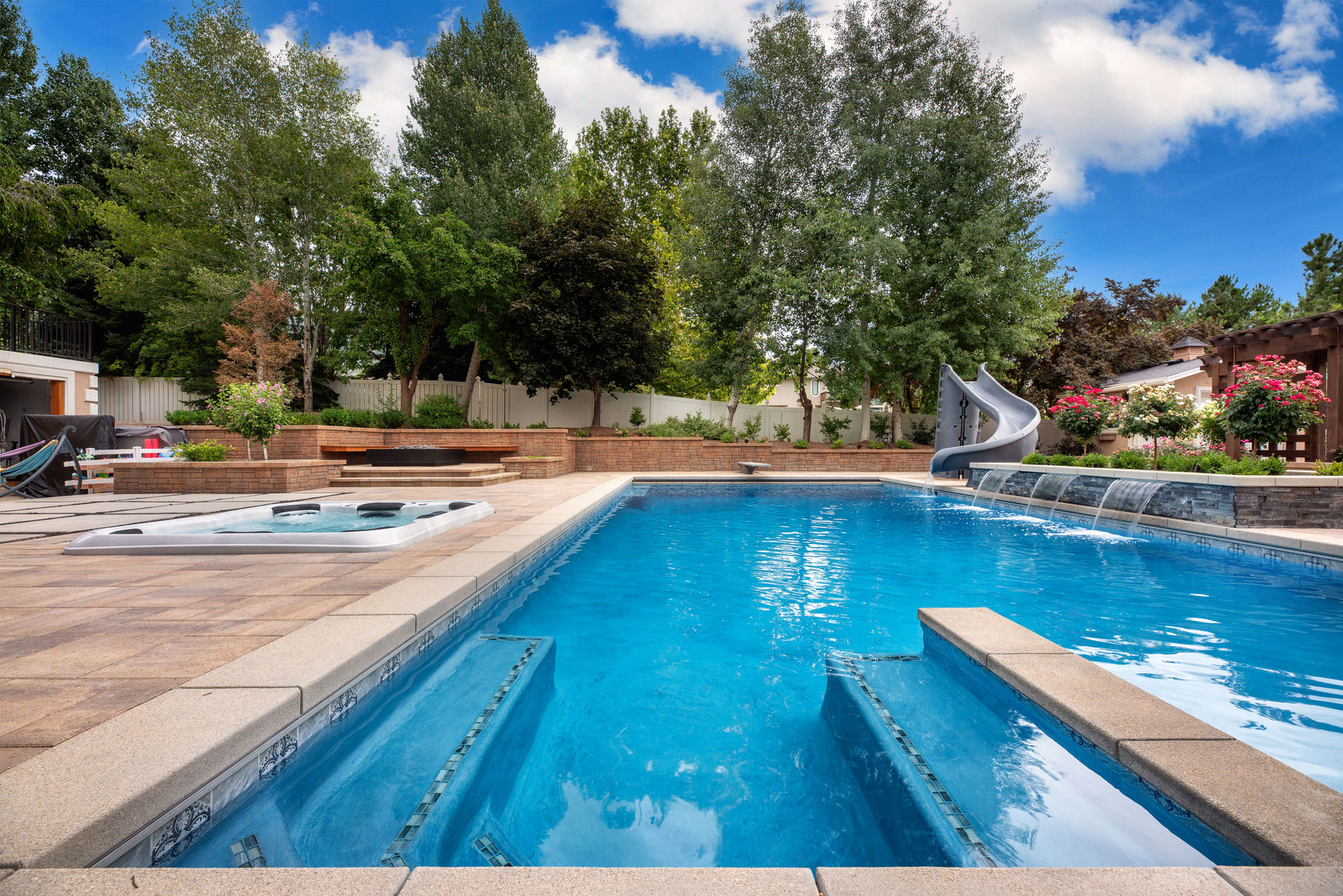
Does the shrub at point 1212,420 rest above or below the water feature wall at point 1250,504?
above

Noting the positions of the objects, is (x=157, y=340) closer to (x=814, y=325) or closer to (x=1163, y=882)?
(x=814, y=325)

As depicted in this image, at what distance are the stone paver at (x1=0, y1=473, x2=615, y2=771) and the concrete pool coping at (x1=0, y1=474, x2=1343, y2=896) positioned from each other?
18 centimetres

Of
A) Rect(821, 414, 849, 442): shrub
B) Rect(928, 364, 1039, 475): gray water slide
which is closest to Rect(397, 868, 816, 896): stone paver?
Rect(928, 364, 1039, 475): gray water slide

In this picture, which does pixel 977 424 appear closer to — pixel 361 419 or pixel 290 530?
pixel 290 530

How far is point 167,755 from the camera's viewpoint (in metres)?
1.45

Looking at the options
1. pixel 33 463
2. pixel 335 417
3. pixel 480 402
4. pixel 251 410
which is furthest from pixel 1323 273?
pixel 33 463

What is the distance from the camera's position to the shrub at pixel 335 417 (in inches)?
511

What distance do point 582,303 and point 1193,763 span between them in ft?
49.8

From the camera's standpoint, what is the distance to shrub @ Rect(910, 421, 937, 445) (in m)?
18.5

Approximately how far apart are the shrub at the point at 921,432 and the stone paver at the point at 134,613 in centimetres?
1644

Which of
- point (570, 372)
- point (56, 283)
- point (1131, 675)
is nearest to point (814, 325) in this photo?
point (570, 372)

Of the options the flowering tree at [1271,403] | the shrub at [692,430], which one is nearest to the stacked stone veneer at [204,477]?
the shrub at [692,430]

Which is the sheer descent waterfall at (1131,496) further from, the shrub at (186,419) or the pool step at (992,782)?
the shrub at (186,419)

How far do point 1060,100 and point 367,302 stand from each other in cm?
2024
